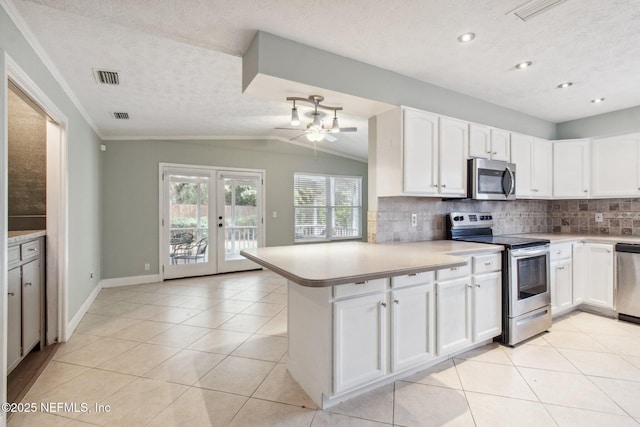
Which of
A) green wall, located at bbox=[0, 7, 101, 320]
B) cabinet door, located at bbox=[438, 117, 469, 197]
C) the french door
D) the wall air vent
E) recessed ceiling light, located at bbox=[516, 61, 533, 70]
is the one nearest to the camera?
green wall, located at bbox=[0, 7, 101, 320]

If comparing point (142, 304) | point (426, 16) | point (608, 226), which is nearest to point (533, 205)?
point (608, 226)

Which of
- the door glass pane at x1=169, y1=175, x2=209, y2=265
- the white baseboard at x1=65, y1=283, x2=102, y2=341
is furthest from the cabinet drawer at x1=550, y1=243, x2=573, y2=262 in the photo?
the door glass pane at x1=169, y1=175, x2=209, y2=265

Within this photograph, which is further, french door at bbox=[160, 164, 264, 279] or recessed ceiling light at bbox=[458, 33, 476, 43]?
french door at bbox=[160, 164, 264, 279]

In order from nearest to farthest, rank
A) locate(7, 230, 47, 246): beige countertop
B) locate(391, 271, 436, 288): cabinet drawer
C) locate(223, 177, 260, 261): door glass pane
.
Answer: locate(391, 271, 436, 288): cabinet drawer → locate(7, 230, 47, 246): beige countertop → locate(223, 177, 260, 261): door glass pane

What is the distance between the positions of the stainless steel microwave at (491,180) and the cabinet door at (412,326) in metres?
1.38

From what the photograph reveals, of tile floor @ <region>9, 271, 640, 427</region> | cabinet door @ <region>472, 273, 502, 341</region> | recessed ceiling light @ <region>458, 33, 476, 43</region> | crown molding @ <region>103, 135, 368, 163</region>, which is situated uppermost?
crown molding @ <region>103, 135, 368, 163</region>

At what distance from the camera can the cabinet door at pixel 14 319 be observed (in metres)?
2.07

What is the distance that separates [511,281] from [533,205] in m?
2.15

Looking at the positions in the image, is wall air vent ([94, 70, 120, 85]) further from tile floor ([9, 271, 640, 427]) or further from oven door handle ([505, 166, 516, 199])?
oven door handle ([505, 166, 516, 199])

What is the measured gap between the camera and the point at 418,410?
184 centimetres

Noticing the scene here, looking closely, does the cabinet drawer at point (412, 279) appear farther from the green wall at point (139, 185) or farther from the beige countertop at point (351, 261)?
the green wall at point (139, 185)

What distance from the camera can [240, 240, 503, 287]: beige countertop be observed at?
155cm

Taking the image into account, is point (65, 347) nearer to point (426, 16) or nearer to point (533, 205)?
point (426, 16)

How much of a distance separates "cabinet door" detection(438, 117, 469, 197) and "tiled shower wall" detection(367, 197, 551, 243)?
34 centimetres
